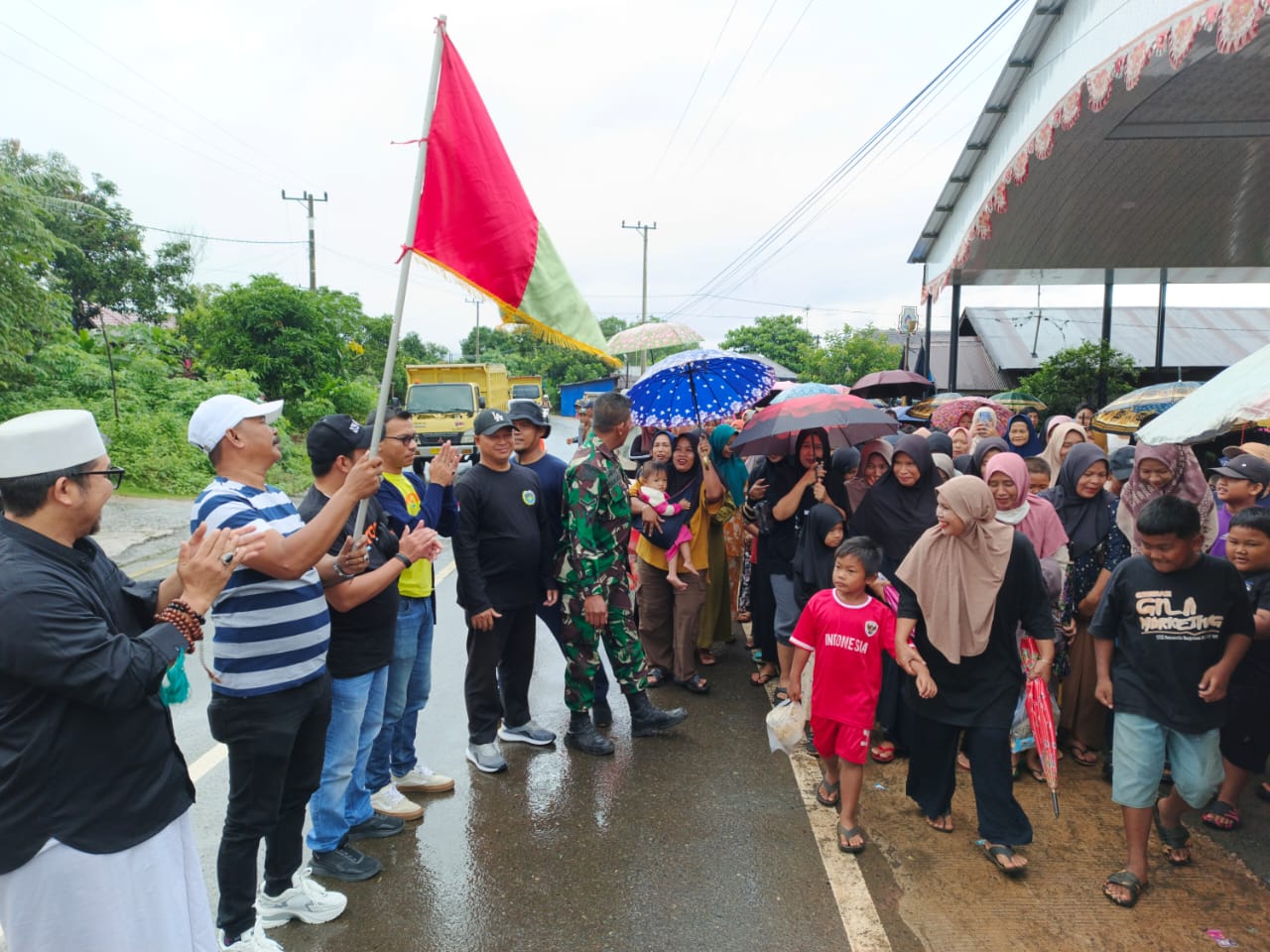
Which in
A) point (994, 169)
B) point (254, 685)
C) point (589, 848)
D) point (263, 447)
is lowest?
point (589, 848)

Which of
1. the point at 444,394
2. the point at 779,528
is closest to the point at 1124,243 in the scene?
the point at 779,528

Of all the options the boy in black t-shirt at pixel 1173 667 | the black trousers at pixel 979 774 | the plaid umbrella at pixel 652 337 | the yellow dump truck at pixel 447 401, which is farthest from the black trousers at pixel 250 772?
the yellow dump truck at pixel 447 401

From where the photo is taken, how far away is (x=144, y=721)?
208cm

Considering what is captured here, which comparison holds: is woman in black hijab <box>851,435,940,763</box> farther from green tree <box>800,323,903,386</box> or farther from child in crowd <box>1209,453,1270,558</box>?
green tree <box>800,323,903,386</box>

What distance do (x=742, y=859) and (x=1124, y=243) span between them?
834 cm

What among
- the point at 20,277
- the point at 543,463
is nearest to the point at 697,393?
the point at 543,463

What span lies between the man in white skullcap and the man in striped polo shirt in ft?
1.36

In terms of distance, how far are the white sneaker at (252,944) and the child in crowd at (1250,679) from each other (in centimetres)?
393

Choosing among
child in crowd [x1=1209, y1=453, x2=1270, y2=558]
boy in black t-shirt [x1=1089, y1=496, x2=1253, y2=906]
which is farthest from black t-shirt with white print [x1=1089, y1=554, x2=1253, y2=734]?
child in crowd [x1=1209, y1=453, x2=1270, y2=558]

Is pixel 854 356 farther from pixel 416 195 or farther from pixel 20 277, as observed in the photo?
pixel 416 195

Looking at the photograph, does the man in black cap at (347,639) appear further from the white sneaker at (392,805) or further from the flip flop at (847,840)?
the flip flop at (847,840)

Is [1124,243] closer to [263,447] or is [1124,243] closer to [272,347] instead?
[263,447]

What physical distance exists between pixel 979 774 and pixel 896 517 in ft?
4.99

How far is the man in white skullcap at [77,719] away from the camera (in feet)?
6.04
